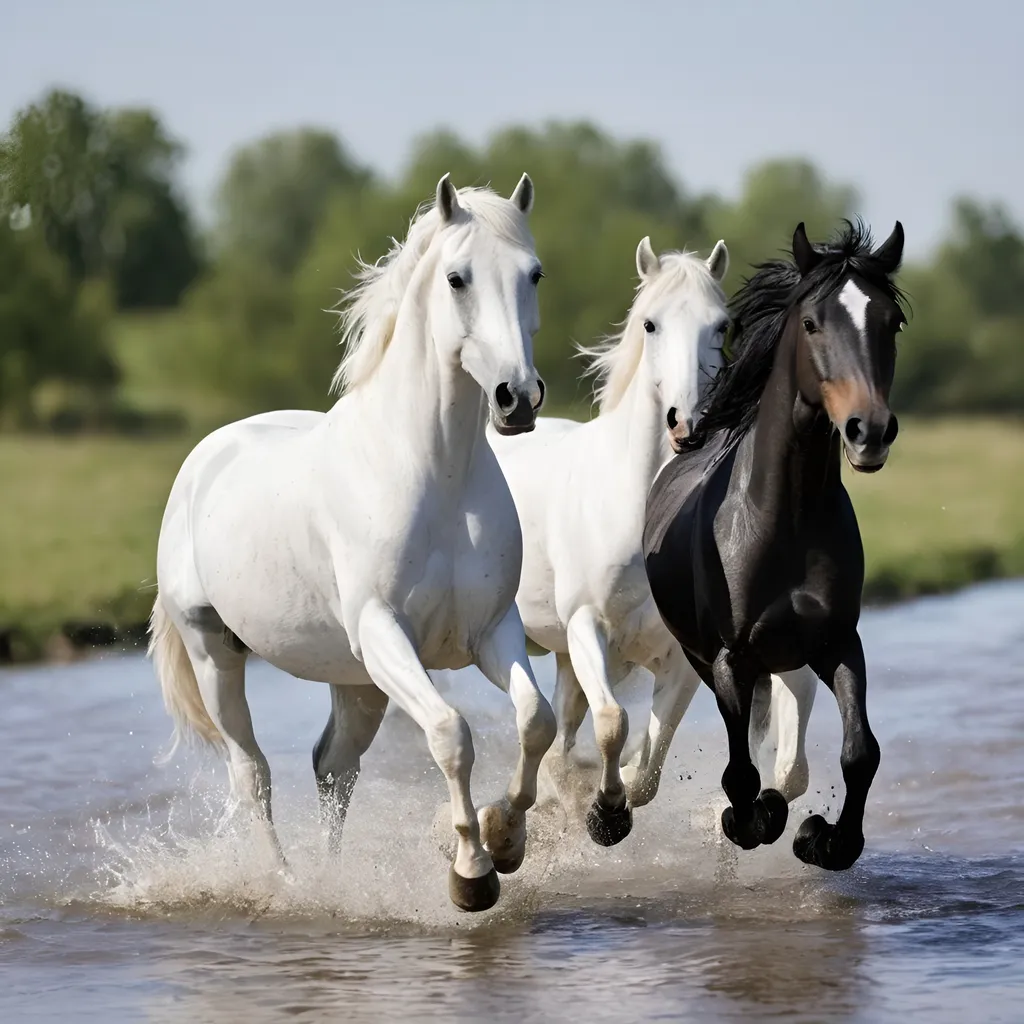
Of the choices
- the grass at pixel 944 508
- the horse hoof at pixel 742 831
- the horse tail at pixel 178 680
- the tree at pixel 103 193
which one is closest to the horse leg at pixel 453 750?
the horse hoof at pixel 742 831

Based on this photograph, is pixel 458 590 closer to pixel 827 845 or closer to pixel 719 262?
pixel 827 845

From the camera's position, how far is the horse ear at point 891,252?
5.59 m

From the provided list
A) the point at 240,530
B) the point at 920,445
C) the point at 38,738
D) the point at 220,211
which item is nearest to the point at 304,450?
the point at 240,530

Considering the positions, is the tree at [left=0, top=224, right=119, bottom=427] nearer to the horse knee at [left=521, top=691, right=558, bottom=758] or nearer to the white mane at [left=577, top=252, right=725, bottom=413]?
the white mane at [left=577, top=252, right=725, bottom=413]

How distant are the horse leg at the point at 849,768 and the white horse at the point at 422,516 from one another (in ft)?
2.75

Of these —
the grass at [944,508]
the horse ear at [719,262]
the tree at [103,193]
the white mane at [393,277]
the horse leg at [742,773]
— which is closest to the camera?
the white mane at [393,277]

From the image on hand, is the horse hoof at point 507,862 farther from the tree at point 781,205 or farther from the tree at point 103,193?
the tree at point 781,205

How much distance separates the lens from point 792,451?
18.8ft

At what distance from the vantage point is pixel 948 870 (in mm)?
7254

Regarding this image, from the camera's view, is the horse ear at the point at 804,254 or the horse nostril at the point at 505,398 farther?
the horse ear at the point at 804,254

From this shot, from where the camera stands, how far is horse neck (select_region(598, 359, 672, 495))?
7.26 m

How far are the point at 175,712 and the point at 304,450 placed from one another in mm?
1643

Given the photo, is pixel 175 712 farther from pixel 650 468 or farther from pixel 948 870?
pixel 948 870

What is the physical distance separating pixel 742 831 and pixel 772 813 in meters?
0.11
